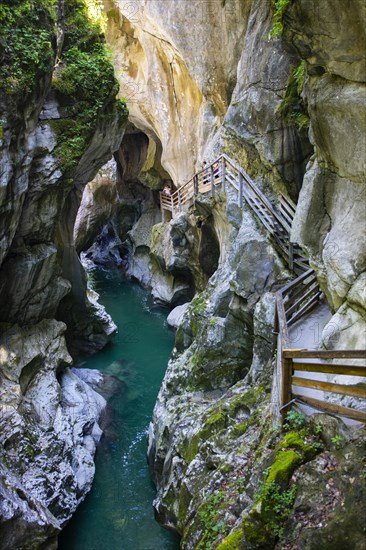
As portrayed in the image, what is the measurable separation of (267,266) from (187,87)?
47.8 feet

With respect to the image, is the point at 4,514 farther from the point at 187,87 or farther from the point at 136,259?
the point at 136,259

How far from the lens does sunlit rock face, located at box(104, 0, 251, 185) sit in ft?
60.0

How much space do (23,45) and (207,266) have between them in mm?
11861

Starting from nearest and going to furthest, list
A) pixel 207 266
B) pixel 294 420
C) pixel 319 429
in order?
pixel 319 429 < pixel 294 420 < pixel 207 266

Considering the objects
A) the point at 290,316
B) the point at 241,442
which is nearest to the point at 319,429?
the point at 241,442

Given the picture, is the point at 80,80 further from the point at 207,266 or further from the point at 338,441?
the point at 338,441

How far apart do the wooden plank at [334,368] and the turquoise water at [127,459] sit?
20.6 feet

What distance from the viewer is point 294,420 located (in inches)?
233

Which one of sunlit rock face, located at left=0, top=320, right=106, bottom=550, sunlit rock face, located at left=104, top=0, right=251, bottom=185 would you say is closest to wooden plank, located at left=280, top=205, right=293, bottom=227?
sunlit rock face, located at left=0, top=320, right=106, bottom=550

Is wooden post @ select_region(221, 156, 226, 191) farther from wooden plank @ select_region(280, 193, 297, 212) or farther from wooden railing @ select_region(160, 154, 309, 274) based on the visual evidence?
wooden plank @ select_region(280, 193, 297, 212)

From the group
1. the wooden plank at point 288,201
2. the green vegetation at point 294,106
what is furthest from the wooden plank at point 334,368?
the green vegetation at point 294,106

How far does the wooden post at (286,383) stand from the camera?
5848 mm

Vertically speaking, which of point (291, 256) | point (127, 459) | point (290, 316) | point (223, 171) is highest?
point (223, 171)

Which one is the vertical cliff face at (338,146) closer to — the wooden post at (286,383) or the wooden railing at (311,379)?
the wooden railing at (311,379)
